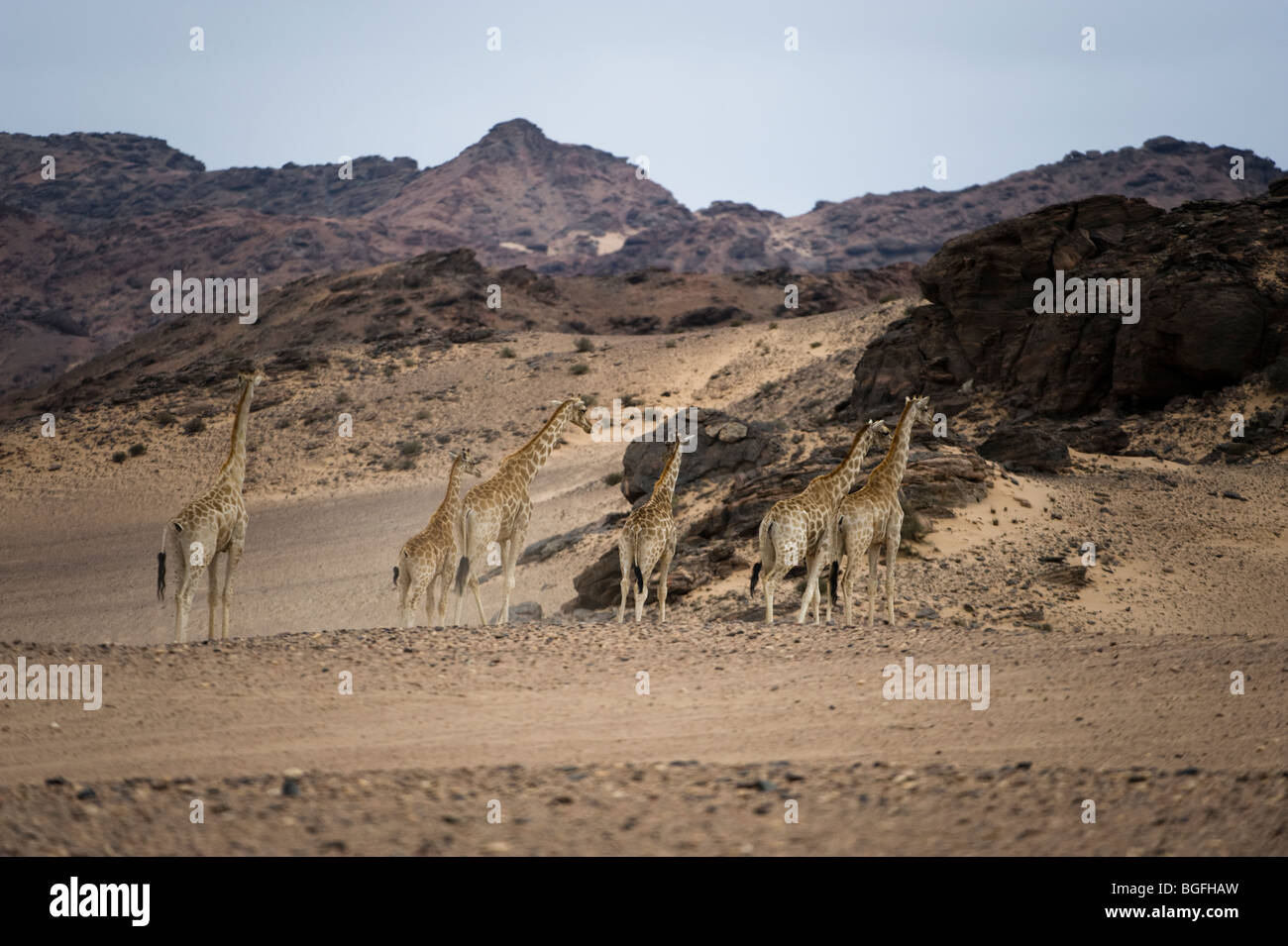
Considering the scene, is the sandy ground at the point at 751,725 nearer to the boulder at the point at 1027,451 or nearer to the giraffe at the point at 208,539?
the boulder at the point at 1027,451

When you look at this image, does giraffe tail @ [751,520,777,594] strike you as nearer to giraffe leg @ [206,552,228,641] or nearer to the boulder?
giraffe leg @ [206,552,228,641]

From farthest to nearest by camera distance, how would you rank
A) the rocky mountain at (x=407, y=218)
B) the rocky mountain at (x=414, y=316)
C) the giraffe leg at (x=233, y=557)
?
1. the rocky mountain at (x=407, y=218)
2. the rocky mountain at (x=414, y=316)
3. the giraffe leg at (x=233, y=557)

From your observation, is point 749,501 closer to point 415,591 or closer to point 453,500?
point 453,500

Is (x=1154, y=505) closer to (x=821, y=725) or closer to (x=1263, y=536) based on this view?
(x=1263, y=536)

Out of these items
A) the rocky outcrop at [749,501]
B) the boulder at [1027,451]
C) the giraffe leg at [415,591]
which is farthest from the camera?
the boulder at [1027,451]

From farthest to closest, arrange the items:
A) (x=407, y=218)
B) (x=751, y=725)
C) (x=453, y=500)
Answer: (x=407, y=218)
(x=453, y=500)
(x=751, y=725)

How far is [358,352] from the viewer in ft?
157

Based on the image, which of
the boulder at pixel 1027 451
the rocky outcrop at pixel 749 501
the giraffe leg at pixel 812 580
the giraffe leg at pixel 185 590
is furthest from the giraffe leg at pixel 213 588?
the boulder at pixel 1027 451

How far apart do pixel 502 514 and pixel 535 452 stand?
137 centimetres

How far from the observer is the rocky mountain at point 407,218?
9994cm

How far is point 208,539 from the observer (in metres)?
13.3

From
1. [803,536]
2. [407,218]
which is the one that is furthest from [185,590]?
[407,218]

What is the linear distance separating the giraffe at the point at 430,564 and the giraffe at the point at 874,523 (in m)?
5.52

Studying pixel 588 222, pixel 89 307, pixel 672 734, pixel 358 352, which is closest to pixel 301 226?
pixel 89 307
